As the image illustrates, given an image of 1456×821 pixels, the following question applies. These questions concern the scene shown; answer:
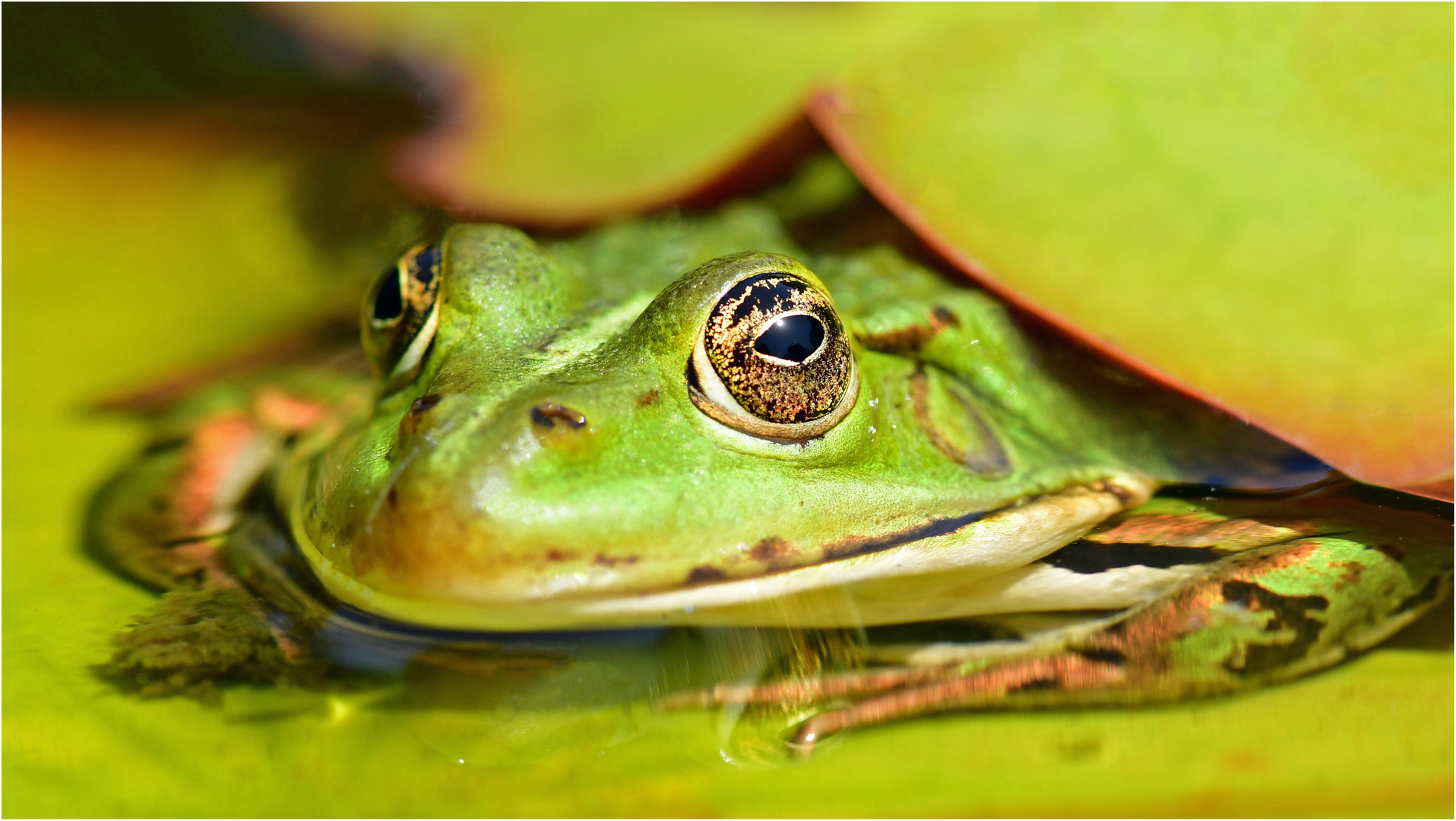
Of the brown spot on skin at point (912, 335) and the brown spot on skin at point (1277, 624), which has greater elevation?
the brown spot on skin at point (912, 335)

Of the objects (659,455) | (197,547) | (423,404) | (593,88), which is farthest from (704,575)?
(593,88)

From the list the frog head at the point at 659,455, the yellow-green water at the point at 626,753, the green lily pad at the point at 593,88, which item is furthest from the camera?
the green lily pad at the point at 593,88

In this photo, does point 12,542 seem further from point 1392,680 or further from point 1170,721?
point 1392,680

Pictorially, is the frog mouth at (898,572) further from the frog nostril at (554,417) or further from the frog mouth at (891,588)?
the frog nostril at (554,417)

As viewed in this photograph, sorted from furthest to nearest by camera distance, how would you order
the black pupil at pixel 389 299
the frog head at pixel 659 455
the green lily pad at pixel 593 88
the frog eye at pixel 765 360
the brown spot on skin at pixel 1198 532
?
the green lily pad at pixel 593 88 < the black pupil at pixel 389 299 < the brown spot on skin at pixel 1198 532 < the frog eye at pixel 765 360 < the frog head at pixel 659 455

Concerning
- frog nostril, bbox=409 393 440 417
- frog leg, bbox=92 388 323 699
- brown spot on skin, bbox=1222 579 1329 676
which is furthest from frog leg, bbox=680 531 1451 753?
frog leg, bbox=92 388 323 699

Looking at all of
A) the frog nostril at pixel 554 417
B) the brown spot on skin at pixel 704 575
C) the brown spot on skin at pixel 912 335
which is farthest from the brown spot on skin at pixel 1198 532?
the frog nostril at pixel 554 417

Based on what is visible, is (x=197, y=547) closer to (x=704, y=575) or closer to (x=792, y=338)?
(x=704, y=575)
